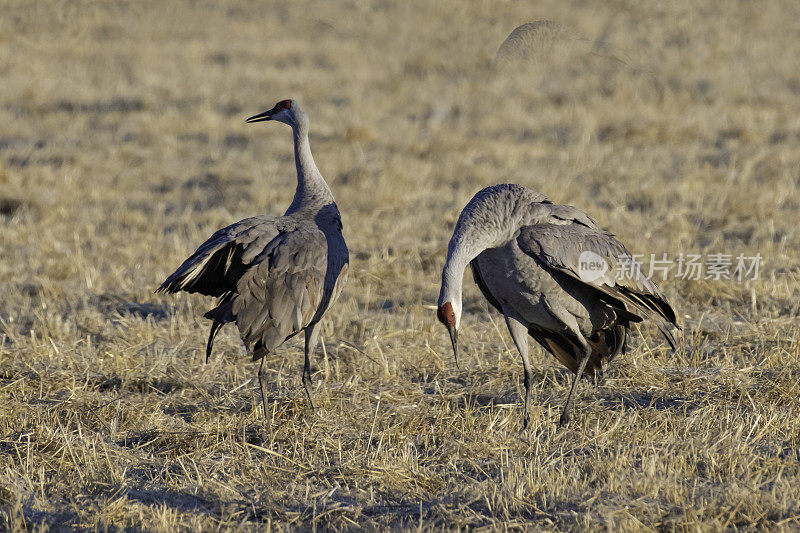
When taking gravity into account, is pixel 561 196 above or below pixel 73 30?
below

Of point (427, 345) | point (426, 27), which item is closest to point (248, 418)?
point (427, 345)

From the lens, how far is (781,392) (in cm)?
489

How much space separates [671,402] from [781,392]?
1.76ft

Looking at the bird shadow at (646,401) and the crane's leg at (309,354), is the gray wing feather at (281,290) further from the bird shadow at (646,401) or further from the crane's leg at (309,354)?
the bird shadow at (646,401)

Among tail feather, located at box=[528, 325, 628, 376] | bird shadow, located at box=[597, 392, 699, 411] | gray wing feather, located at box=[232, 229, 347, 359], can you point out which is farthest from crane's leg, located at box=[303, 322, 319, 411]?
bird shadow, located at box=[597, 392, 699, 411]

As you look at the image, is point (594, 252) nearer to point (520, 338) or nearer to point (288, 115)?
point (520, 338)

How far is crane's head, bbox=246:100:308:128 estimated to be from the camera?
596cm

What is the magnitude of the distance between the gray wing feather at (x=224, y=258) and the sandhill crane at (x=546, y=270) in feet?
3.16

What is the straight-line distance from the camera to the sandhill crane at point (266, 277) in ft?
15.2

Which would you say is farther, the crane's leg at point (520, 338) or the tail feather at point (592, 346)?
the tail feather at point (592, 346)

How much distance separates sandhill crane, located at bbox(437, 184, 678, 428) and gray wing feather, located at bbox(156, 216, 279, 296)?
0.96 m

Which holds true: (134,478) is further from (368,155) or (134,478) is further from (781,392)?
(368,155)

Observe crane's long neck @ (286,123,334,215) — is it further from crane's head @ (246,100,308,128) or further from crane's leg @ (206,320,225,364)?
crane's leg @ (206,320,225,364)

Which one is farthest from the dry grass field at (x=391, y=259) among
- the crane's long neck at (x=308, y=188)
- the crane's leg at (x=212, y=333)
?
the crane's long neck at (x=308, y=188)
